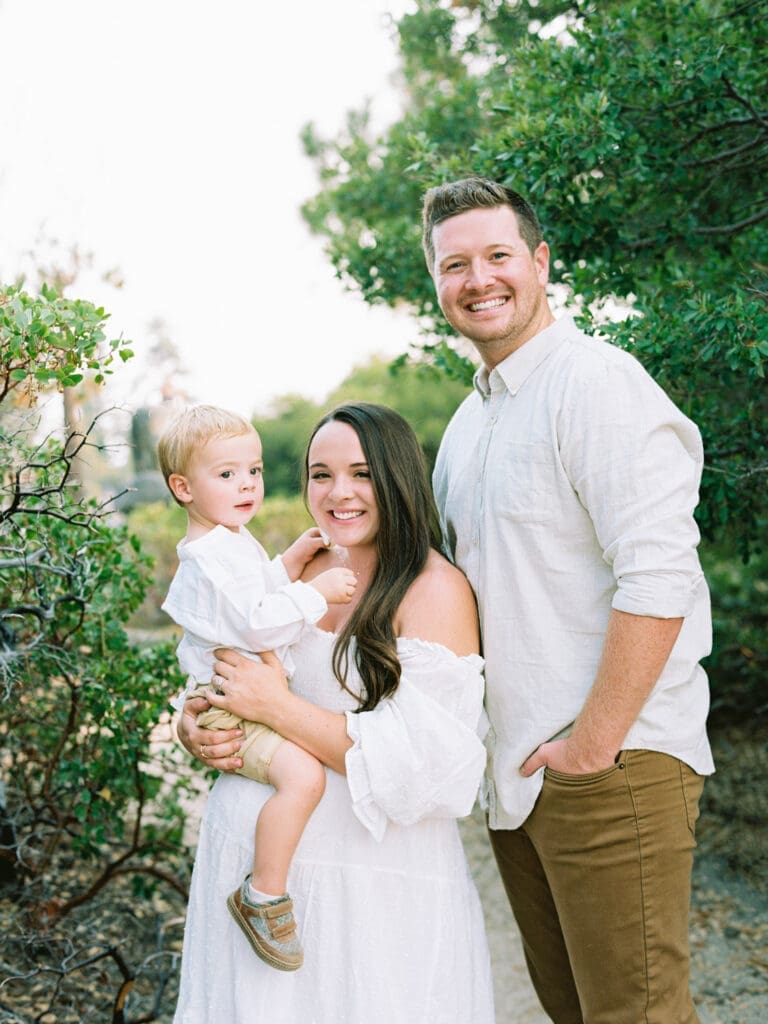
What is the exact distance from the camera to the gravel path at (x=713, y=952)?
3.62 meters

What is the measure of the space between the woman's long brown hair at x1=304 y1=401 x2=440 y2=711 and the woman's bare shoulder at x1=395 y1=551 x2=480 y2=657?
25 mm

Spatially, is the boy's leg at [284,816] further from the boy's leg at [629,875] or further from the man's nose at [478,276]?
the man's nose at [478,276]

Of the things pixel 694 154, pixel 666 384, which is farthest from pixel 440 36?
pixel 666 384

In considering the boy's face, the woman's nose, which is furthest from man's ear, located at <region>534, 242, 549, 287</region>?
the boy's face

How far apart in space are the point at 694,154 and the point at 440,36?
2.30 m

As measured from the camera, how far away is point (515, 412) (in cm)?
237

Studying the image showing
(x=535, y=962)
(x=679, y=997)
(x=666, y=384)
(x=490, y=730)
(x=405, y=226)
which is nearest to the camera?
(x=679, y=997)

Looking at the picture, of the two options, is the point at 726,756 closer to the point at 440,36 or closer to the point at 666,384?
the point at 666,384

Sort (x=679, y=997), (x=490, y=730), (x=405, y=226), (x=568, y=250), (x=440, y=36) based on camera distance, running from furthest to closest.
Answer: (x=440, y=36), (x=405, y=226), (x=568, y=250), (x=490, y=730), (x=679, y=997)

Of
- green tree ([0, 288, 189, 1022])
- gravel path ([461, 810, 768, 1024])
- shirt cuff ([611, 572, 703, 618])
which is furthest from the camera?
gravel path ([461, 810, 768, 1024])

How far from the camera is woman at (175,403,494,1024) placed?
2.15 meters

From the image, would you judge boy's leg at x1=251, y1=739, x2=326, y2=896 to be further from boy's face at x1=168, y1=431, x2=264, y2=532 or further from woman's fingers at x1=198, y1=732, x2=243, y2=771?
boy's face at x1=168, y1=431, x2=264, y2=532

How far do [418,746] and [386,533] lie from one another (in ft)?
1.70

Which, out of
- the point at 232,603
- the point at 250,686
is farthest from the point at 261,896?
the point at 232,603
